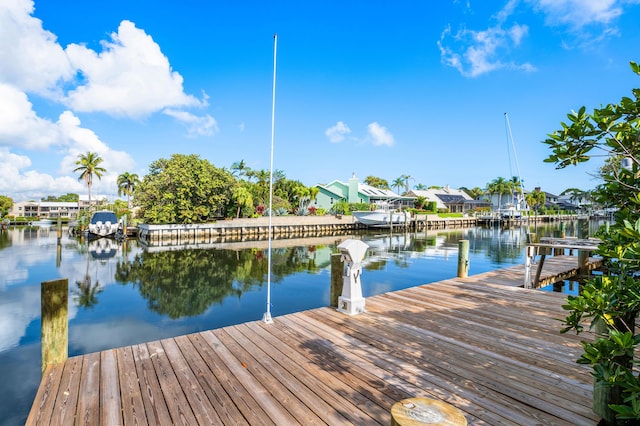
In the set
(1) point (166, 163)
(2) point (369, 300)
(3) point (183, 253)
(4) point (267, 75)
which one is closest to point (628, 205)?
(2) point (369, 300)

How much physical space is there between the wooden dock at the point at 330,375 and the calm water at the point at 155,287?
98.9 inches

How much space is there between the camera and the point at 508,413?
2.88m

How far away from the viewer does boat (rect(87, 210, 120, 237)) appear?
95.8 feet

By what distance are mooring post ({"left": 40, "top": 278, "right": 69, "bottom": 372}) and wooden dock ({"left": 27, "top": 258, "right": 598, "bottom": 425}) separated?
6.0 inches

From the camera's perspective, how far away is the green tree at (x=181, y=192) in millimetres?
29641

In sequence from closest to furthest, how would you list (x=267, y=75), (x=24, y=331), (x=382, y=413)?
(x=382, y=413), (x=267, y=75), (x=24, y=331)

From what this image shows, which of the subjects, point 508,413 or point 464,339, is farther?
point 464,339

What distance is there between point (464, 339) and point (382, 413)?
88.6 inches

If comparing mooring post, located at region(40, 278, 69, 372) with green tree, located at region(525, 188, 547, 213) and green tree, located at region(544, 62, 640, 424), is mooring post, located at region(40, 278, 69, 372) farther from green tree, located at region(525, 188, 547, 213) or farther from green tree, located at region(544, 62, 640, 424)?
green tree, located at region(525, 188, 547, 213)

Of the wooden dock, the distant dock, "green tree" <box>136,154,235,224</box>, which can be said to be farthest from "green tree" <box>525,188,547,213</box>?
the wooden dock

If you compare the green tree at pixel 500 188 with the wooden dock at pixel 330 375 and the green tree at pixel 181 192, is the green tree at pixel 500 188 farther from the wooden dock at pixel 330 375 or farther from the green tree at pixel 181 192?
the wooden dock at pixel 330 375

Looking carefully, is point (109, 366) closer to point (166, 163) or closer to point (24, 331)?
point (24, 331)

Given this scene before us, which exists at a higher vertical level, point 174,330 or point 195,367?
point 195,367

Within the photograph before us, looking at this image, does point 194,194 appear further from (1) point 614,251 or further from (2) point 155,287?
(1) point 614,251
